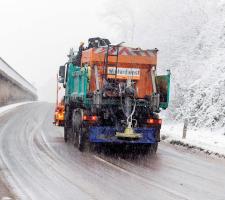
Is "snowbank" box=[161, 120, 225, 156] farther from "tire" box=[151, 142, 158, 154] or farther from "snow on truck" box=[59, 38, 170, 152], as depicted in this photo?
"snow on truck" box=[59, 38, 170, 152]

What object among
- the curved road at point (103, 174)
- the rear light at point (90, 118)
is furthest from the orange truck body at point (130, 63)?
the curved road at point (103, 174)

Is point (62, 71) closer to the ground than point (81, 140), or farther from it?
farther from it

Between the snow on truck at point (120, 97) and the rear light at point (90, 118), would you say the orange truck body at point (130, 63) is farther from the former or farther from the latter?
the rear light at point (90, 118)

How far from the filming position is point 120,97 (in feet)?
46.3

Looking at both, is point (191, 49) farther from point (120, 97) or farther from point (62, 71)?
point (120, 97)

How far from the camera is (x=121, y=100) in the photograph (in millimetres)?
→ 14031

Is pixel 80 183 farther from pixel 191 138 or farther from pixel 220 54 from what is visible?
pixel 220 54

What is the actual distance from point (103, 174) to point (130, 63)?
15.5 ft

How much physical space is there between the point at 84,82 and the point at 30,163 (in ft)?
11.0

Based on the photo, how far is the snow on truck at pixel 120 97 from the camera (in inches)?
546

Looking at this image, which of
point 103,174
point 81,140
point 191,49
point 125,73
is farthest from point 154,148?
point 191,49

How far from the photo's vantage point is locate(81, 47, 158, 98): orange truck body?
14.2 metres

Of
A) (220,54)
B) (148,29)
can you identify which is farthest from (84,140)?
(148,29)

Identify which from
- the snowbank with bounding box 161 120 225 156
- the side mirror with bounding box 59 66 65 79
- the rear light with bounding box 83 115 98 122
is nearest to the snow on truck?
the rear light with bounding box 83 115 98 122
